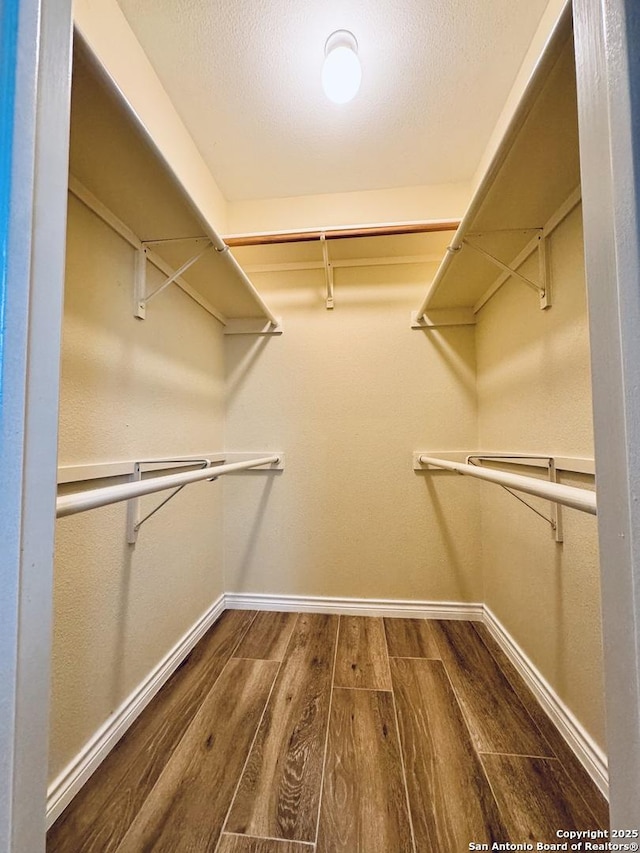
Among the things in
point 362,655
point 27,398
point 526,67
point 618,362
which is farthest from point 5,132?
point 362,655

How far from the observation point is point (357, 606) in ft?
6.02

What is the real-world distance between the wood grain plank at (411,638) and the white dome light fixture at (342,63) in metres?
2.20

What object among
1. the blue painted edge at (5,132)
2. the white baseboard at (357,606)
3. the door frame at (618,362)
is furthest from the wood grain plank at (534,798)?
the blue painted edge at (5,132)

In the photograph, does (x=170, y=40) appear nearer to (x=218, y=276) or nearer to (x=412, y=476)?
(x=218, y=276)

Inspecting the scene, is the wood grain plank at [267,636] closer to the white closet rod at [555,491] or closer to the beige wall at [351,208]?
the white closet rod at [555,491]

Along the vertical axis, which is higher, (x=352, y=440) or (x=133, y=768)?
(x=352, y=440)

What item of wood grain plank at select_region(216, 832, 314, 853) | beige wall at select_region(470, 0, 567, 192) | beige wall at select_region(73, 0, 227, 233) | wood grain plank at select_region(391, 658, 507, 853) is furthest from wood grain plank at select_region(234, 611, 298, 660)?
beige wall at select_region(470, 0, 567, 192)

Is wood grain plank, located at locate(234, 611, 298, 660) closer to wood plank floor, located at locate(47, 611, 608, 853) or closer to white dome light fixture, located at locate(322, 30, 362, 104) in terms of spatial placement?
wood plank floor, located at locate(47, 611, 608, 853)

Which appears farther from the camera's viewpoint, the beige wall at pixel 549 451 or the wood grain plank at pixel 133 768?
the beige wall at pixel 549 451

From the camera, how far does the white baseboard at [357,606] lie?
1.78 m

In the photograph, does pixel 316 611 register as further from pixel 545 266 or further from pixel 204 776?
pixel 545 266

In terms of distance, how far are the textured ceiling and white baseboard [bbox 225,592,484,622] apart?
2.25m

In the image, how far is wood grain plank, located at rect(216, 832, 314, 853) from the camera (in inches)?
29.6

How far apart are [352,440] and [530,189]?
50.0 inches
